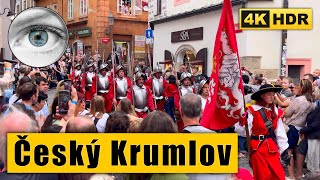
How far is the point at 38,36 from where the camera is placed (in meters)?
6.87

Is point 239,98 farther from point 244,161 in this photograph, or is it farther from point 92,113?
point 244,161

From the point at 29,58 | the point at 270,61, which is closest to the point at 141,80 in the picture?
the point at 29,58

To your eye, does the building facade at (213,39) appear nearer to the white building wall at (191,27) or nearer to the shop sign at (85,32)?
the white building wall at (191,27)

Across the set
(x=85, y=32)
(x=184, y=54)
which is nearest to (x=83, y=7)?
(x=85, y=32)

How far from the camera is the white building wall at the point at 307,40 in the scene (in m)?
14.9

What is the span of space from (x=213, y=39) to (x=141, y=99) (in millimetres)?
7546

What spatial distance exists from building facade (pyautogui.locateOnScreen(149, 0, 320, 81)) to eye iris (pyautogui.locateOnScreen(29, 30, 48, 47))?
30.0 feet

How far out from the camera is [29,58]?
21.3 ft

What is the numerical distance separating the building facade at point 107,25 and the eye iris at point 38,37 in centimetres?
2354

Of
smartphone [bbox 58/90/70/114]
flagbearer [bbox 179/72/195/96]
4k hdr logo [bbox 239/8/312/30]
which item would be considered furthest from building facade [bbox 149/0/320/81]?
smartphone [bbox 58/90/70/114]

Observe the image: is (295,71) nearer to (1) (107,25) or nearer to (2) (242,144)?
(2) (242,144)

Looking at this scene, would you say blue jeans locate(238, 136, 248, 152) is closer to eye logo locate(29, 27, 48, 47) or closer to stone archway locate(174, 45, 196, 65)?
eye logo locate(29, 27, 48, 47)

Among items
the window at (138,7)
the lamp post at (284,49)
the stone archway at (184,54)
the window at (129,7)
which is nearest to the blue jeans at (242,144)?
the lamp post at (284,49)

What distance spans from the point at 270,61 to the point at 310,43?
132 centimetres
